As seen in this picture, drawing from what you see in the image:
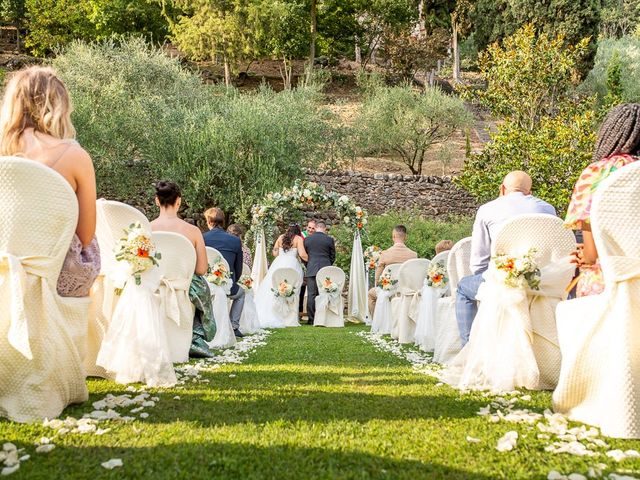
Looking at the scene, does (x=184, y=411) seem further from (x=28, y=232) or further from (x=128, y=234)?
(x=128, y=234)

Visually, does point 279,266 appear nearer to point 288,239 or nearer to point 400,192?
point 288,239

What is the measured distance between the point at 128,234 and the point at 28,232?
1.36 meters

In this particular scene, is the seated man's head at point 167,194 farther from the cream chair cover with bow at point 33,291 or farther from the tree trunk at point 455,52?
the tree trunk at point 455,52

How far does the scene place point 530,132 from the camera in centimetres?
2195

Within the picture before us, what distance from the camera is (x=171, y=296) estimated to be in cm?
578

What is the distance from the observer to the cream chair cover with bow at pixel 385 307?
10.3m

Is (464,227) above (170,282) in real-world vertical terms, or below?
below

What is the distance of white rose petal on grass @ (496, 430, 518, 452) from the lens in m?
2.76

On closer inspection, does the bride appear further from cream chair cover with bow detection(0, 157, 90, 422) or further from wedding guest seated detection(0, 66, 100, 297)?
cream chair cover with bow detection(0, 157, 90, 422)

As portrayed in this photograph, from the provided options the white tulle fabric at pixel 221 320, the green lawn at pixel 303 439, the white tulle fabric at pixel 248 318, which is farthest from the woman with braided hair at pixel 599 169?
the white tulle fabric at pixel 248 318

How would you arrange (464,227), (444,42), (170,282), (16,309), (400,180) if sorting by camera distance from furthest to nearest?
(444,42) < (400,180) < (464,227) < (170,282) < (16,309)

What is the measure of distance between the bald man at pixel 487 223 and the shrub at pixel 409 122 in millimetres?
24834

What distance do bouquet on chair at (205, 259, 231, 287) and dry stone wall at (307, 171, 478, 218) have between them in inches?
714

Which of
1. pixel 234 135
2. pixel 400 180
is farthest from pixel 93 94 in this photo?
→ pixel 400 180
